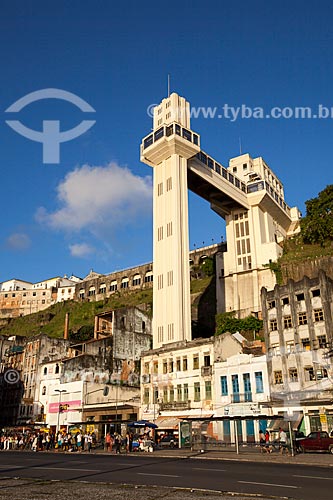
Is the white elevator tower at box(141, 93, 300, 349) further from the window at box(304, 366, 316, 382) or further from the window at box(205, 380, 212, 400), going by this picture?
the window at box(304, 366, 316, 382)

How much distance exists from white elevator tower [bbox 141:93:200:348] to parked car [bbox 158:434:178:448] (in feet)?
47.3

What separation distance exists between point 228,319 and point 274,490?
52.5 meters

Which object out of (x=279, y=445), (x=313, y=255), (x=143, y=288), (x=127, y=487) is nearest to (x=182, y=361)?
(x=279, y=445)

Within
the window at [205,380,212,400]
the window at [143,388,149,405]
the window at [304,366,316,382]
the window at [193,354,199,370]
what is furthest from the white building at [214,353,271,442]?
the window at [143,388,149,405]

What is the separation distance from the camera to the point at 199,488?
14273 mm

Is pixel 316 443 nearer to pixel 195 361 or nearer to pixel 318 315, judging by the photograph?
pixel 318 315

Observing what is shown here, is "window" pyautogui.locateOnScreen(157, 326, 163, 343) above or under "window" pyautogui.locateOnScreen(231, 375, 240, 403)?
above

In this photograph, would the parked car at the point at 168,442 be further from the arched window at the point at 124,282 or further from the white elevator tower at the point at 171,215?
the arched window at the point at 124,282

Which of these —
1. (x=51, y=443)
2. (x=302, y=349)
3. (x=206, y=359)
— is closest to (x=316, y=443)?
(x=302, y=349)

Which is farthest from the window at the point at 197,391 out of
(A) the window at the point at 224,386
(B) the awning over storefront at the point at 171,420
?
(A) the window at the point at 224,386

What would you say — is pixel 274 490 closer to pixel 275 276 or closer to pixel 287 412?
pixel 287 412

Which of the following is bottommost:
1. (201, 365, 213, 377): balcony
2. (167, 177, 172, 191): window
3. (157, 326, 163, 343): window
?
(201, 365, 213, 377): balcony

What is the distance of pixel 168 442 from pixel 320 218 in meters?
42.0

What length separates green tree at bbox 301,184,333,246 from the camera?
6950 centimetres
